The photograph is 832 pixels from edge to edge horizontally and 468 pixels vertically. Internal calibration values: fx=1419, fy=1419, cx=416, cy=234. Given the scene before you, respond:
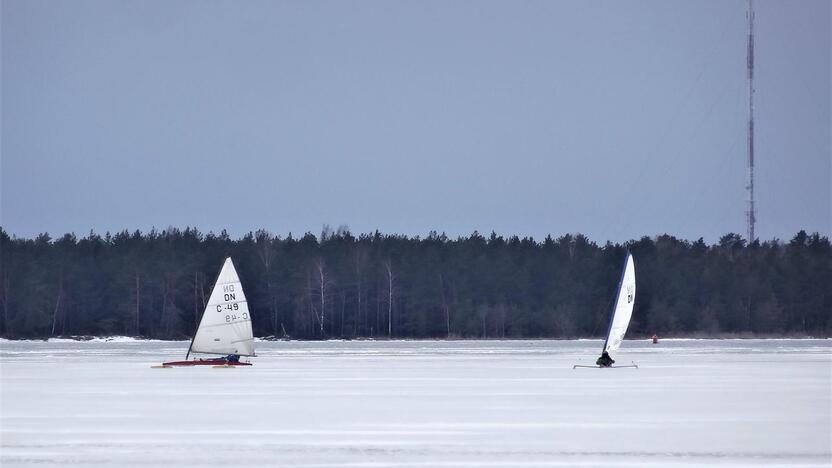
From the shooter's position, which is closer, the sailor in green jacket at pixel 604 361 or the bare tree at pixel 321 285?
the sailor in green jacket at pixel 604 361

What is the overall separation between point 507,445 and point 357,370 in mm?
31031

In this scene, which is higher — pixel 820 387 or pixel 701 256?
pixel 701 256

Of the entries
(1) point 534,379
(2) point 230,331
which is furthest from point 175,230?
(1) point 534,379

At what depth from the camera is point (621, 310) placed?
206 feet

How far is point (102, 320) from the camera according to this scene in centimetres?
14212

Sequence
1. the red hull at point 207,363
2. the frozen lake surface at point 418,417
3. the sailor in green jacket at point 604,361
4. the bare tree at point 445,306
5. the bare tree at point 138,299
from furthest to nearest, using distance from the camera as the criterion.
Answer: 1. the bare tree at point 445,306
2. the bare tree at point 138,299
3. the red hull at point 207,363
4. the sailor in green jacket at point 604,361
5. the frozen lake surface at point 418,417

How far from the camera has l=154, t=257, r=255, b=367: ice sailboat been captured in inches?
2539

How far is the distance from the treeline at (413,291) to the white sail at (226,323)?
7021cm

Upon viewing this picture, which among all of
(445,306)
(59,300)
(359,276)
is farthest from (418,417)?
(359,276)

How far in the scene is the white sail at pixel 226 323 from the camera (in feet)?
212

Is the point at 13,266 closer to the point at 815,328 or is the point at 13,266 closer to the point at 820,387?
the point at 815,328

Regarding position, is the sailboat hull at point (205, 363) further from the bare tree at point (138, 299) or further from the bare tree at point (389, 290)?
the bare tree at point (389, 290)

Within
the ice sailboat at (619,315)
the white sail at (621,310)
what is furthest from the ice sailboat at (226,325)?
the white sail at (621,310)

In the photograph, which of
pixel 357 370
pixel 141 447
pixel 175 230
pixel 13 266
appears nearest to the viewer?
pixel 141 447
